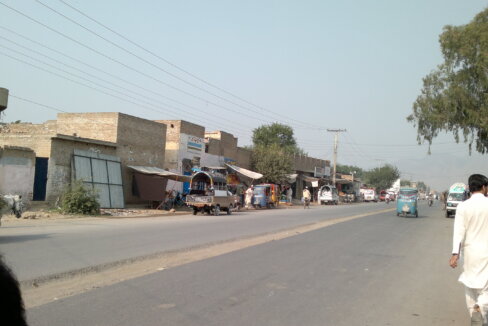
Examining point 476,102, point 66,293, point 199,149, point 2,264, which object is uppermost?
point 476,102

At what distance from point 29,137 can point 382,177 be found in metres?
115

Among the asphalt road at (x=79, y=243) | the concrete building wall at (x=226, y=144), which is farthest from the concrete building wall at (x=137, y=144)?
the asphalt road at (x=79, y=243)

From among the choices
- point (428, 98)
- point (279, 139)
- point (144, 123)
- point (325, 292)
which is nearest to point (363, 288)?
point (325, 292)

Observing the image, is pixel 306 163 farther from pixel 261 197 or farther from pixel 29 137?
pixel 29 137

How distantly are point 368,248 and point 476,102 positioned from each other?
21420 mm

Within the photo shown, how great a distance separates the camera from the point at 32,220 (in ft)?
65.1

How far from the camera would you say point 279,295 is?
24.3ft

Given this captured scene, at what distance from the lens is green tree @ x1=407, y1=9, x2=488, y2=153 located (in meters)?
29.2

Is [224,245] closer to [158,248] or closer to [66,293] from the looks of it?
[158,248]

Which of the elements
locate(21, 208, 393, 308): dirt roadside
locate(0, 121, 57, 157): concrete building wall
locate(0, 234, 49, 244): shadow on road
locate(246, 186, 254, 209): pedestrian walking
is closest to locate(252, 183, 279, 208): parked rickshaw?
locate(246, 186, 254, 209): pedestrian walking

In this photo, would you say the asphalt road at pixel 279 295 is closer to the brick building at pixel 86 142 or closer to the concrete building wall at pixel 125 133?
the brick building at pixel 86 142

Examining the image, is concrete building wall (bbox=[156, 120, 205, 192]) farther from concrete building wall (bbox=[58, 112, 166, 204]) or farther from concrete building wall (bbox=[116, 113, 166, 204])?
concrete building wall (bbox=[58, 112, 166, 204])

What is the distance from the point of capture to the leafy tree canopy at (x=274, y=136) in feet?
268

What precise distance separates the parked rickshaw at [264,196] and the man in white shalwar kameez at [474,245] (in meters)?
34.9
